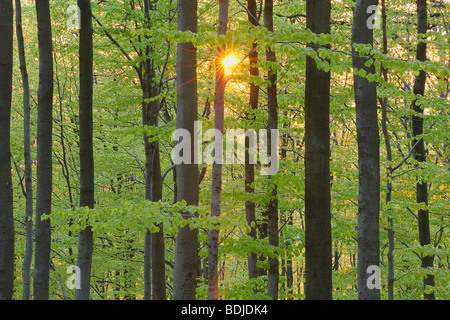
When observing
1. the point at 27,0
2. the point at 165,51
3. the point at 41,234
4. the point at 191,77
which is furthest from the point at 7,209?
the point at 27,0

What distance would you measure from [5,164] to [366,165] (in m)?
5.91

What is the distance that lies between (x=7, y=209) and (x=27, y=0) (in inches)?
797

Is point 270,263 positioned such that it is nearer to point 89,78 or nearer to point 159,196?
point 159,196

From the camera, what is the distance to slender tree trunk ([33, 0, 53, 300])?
24.8 feet

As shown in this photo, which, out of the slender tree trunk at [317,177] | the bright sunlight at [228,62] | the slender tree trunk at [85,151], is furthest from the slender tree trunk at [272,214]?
the slender tree trunk at [85,151]

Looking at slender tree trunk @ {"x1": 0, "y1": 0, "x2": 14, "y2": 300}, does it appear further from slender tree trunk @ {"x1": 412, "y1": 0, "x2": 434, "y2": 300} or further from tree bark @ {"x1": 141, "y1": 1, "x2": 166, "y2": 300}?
slender tree trunk @ {"x1": 412, "y1": 0, "x2": 434, "y2": 300}

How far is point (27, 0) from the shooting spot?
23297mm

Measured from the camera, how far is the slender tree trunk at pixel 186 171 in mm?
5961

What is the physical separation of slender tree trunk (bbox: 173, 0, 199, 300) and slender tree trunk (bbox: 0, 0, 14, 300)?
2.91m

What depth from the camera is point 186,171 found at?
6.11m

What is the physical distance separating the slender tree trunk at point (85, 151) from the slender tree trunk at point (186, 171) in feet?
6.62

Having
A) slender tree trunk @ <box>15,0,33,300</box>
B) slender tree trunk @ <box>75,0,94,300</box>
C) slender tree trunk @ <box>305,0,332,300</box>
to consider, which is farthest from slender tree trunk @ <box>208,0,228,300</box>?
slender tree trunk @ <box>15,0,33,300</box>
